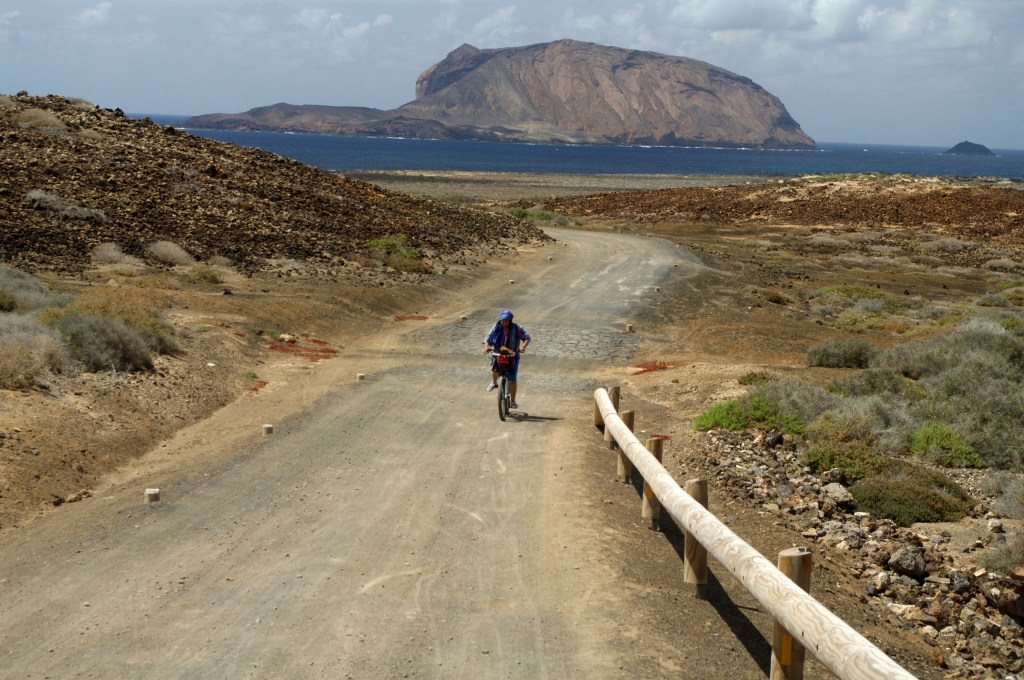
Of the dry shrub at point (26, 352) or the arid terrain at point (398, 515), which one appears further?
the dry shrub at point (26, 352)

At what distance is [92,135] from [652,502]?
28272 mm

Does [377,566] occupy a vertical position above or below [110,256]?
below

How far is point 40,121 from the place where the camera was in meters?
30.3

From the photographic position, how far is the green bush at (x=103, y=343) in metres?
12.9

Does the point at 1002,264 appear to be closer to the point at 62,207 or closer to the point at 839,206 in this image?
the point at 839,206

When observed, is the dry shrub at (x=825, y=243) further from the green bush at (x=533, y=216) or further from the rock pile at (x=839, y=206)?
the green bush at (x=533, y=216)

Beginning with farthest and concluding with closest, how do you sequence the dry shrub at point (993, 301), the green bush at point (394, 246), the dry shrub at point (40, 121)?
the dry shrub at point (40, 121) → the dry shrub at point (993, 301) → the green bush at point (394, 246)

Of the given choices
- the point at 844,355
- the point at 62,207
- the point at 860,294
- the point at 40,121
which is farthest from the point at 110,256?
the point at 860,294

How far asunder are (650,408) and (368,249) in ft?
51.6

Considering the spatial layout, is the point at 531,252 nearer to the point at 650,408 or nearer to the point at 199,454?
the point at 650,408

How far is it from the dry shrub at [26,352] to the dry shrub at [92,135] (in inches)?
753

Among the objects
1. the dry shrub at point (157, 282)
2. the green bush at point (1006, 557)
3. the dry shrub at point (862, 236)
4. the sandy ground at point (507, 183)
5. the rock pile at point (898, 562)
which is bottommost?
the rock pile at point (898, 562)

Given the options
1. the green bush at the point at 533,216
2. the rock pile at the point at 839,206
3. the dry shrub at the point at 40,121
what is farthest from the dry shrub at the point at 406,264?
the rock pile at the point at 839,206

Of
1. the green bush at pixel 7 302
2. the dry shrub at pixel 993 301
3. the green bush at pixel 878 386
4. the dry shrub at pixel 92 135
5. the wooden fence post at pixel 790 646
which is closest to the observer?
the wooden fence post at pixel 790 646
